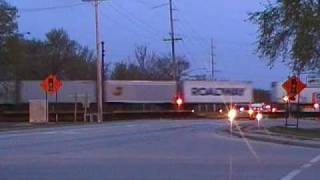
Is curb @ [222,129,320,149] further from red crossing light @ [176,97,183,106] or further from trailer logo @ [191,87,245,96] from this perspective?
trailer logo @ [191,87,245,96]

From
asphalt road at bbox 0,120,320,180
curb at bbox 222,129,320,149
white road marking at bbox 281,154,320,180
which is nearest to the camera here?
white road marking at bbox 281,154,320,180

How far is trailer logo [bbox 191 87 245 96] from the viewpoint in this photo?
80.6 meters

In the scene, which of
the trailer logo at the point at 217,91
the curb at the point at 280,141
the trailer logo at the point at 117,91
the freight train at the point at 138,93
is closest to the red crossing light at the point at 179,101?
the freight train at the point at 138,93

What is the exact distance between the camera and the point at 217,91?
8225 cm

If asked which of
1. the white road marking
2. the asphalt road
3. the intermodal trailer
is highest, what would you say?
the intermodal trailer

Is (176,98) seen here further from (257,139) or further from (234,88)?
(257,139)

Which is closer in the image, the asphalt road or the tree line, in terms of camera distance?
the asphalt road

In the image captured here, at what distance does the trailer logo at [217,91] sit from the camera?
265 ft

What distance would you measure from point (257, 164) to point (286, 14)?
21.4 metres

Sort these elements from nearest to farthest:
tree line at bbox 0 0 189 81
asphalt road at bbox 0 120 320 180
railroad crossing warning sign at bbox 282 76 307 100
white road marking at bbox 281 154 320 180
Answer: white road marking at bbox 281 154 320 180, asphalt road at bbox 0 120 320 180, railroad crossing warning sign at bbox 282 76 307 100, tree line at bbox 0 0 189 81

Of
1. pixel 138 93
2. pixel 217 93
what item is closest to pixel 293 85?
pixel 138 93

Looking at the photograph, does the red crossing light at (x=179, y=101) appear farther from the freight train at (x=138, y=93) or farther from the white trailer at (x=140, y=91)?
the white trailer at (x=140, y=91)

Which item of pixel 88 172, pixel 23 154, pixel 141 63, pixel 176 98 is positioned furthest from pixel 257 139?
pixel 141 63

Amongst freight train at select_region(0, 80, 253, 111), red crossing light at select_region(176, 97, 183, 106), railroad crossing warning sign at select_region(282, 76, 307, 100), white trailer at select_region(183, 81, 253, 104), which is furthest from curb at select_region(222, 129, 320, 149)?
white trailer at select_region(183, 81, 253, 104)
